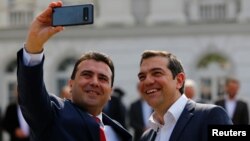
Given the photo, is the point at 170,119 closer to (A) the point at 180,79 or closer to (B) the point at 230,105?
(A) the point at 180,79

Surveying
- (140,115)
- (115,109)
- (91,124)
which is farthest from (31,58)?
(115,109)

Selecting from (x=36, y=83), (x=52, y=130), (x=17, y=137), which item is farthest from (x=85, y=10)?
(x=17, y=137)

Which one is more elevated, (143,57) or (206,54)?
(143,57)

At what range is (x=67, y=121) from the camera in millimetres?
4016

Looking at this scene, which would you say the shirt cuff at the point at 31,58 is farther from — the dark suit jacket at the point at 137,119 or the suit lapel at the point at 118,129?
the dark suit jacket at the point at 137,119

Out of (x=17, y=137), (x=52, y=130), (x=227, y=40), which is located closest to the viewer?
(x=52, y=130)

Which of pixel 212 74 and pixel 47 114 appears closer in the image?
pixel 47 114

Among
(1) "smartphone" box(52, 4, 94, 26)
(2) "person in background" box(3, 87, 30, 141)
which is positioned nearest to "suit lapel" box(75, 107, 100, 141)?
(1) "smartphone" box(52, 4, 94, 26)

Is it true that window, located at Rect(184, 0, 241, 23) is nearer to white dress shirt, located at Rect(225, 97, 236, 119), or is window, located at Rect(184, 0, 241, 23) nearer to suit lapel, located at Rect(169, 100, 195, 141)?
white dress shirt, located at Rect(225, 97, 236, 119)

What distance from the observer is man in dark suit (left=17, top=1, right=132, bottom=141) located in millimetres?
3748

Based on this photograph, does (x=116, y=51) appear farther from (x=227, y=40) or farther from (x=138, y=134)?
(x=138, y=134)

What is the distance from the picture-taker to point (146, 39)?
28.8m

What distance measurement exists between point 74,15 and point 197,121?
911 millimetres

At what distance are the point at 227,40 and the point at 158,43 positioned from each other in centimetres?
271
